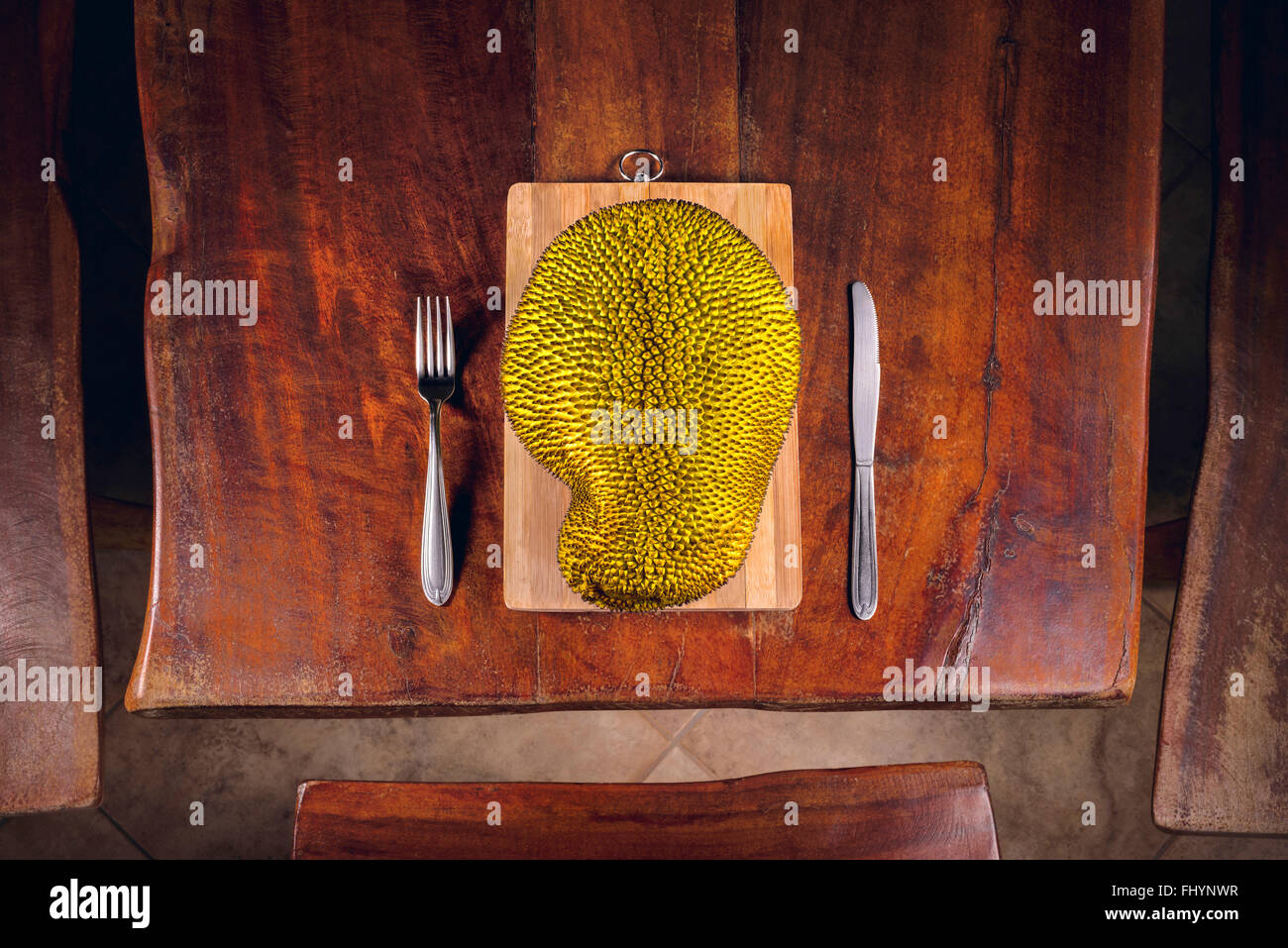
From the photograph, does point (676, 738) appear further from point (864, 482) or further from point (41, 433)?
point (41, 433)

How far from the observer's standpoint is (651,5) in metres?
0.69

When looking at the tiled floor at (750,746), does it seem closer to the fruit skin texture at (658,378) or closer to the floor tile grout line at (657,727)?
the floor tile grout line at (657,727)

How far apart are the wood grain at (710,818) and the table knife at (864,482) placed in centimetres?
16

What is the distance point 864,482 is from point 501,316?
34cm

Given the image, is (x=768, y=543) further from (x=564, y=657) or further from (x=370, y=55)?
(x=370, y=55)

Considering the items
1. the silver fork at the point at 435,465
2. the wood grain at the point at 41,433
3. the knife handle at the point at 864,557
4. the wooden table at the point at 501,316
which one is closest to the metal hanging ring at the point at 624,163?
the wooden table at the point at 501,316

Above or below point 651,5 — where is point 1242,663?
below

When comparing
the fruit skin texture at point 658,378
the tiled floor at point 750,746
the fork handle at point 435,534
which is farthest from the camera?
the tiled floor at point 750,746

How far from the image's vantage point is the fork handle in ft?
2.12

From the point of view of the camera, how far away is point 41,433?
0.71 m

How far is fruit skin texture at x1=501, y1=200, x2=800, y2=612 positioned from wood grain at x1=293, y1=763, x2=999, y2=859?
28 centimetres

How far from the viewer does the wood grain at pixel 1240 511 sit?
679 mm
